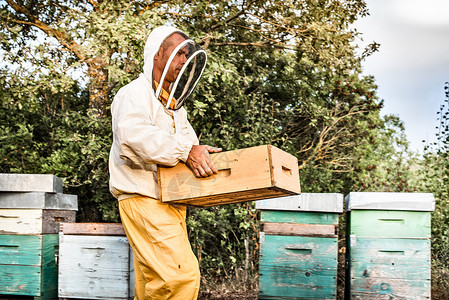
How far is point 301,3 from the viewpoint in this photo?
505 cm

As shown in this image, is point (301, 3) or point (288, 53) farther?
point (288, 53)

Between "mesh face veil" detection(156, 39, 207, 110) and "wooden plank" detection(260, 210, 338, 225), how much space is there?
1.44 m

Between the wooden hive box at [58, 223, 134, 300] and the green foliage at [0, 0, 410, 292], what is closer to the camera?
the wooden hive box at [58, 223, 134, 300]

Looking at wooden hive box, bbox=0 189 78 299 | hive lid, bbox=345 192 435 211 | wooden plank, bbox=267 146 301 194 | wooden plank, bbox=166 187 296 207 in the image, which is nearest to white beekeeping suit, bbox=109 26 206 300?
wooden plank, bbox=166 187 296 207

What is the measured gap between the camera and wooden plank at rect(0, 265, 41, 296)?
12.1ft

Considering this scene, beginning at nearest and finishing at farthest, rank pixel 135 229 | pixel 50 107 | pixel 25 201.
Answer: pixel 135 229, pixel 25 201, pixel 50 107

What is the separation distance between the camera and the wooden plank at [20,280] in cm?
370

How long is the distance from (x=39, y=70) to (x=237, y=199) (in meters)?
3.43

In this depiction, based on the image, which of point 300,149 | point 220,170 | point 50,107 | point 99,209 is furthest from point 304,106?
point 220,170

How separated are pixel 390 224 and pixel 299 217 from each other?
67 cm

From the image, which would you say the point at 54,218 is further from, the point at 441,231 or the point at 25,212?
the point at 441,231

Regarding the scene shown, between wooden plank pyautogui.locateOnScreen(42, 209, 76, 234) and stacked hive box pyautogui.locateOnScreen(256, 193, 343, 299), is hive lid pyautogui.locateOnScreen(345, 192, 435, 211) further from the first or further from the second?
wooden plank pyautogui.locateOnScreen(42, 209, 76, 234)

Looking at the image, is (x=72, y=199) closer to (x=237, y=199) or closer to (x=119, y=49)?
(x=119, y=49)

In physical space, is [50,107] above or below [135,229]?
above
